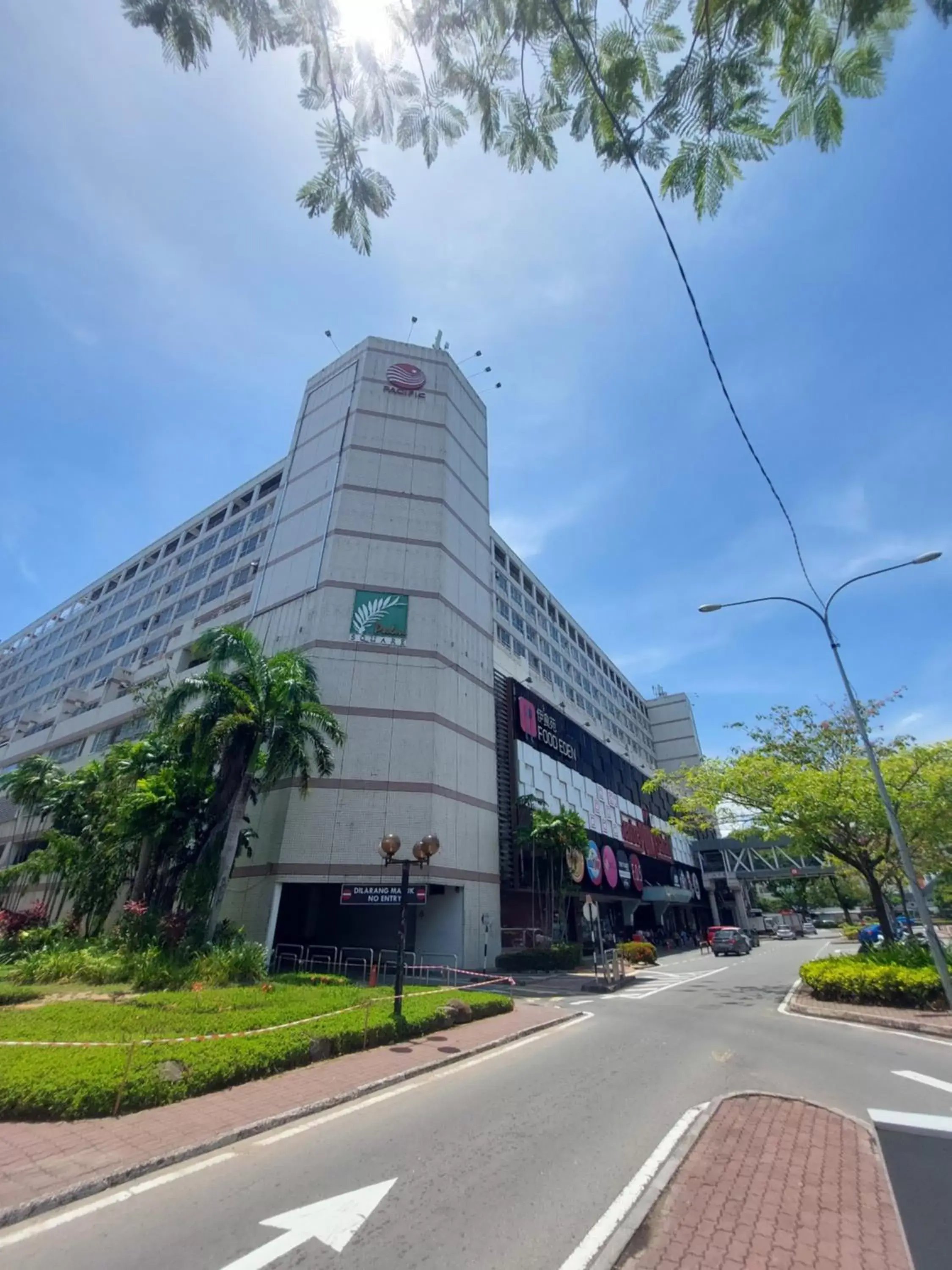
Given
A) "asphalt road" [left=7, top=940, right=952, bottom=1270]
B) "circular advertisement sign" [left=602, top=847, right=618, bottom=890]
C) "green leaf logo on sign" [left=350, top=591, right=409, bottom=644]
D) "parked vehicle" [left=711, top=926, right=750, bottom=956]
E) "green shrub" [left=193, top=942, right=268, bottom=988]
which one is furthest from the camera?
"parked vehicle" [left=711, top=926, right=750, bottom=956]

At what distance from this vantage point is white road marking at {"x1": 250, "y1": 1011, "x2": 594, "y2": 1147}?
19.6 feet

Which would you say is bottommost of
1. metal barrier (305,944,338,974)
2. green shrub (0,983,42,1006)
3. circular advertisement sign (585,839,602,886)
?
green shrub (0,983,42,1006)

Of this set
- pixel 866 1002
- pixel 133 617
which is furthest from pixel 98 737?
pixel 866 1002

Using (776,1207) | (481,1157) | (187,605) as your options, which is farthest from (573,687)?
(776,1207)

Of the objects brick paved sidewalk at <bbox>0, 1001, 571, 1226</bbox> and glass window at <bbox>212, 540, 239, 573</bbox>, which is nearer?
brick paved sidewalk at <bbox>0, 1001, 571, 1226</bbox>

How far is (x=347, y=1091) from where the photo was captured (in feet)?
23.9

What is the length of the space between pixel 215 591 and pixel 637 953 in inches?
1451

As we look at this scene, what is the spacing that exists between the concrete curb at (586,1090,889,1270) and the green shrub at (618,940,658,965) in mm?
23970

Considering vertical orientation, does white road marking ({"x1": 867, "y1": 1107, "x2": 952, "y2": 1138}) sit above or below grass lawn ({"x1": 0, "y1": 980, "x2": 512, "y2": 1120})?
below

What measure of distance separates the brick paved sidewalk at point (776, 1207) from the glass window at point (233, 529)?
146 ft

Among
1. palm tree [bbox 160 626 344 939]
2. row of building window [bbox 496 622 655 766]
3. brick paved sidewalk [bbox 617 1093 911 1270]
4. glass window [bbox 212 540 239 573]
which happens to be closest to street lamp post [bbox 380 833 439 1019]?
brick paved sidewalk [bbox 617 1093 911 1270]

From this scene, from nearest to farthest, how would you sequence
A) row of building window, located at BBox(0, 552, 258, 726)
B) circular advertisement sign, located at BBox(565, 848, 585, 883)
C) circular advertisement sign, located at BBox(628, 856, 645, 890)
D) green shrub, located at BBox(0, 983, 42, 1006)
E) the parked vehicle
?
green shrub, located at BBox(0, 983, 42, 1006) → circular advertisement sign, located at BBox(565, 848, 585, 883) → the parked vehicle → circular advertisement sign, located at BBox(628, 856, 645, 890) → row of building window, located at BBox(0, 552, 258, 726)

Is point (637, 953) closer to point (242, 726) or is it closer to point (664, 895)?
point (664, 895)

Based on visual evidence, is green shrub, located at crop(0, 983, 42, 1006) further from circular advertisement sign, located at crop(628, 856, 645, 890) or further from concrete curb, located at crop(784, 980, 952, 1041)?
circular advertisement sign, located at crop(628, 856, 645, 890)
